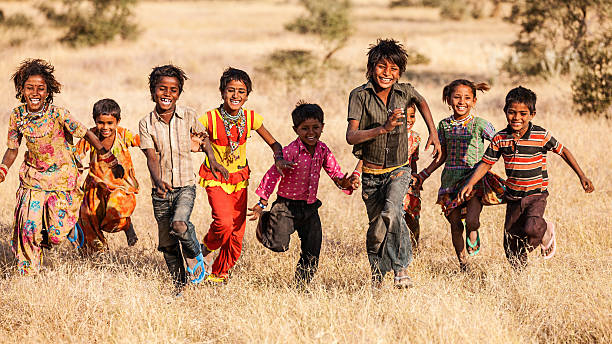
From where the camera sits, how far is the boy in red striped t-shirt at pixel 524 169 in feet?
17.1

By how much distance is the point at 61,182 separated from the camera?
18.3 ft

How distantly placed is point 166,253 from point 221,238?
0.49 metres

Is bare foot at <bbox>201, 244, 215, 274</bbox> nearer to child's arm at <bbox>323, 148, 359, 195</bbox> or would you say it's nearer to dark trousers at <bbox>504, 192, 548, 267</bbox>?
child's arm at <bbox>323, 148, 359, 195</bbox>

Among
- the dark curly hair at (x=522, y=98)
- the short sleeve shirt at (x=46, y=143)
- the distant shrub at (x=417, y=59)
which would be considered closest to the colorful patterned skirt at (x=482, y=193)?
the dark curly hair at (x=522, y=98)

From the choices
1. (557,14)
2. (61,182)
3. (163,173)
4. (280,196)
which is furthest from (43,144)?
(557,14)

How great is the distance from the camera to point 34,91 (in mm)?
5391

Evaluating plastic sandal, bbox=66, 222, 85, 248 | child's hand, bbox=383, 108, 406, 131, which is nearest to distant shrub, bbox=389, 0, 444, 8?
plastic sandal, bbox=66, 222, 85, 248

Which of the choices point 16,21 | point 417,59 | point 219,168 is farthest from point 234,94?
point 16,21

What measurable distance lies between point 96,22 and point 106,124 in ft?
77.8

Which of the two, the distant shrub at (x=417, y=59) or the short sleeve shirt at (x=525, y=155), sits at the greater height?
the distant shrub at (x=417, y=59)

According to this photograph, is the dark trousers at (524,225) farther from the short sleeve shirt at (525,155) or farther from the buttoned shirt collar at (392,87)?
the buttoned shirt collar at (392,87)

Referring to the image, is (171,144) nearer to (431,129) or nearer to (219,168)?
(219,168)

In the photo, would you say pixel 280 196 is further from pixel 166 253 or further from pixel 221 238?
pixel 166 253

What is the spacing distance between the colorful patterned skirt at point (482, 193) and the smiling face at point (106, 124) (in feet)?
10.0
